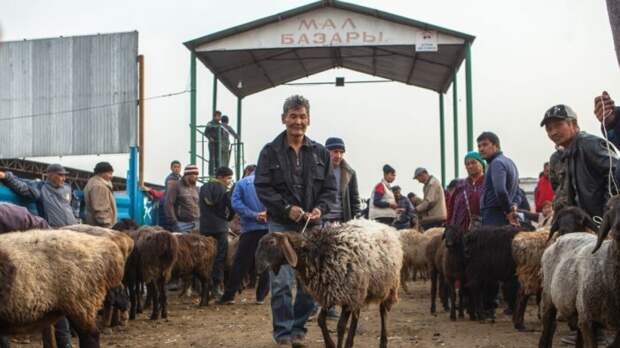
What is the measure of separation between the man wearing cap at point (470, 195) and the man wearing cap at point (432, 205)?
153 inches

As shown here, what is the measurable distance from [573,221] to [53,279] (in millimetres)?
4589

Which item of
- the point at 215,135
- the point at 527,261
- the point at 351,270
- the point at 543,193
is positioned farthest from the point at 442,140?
the point at 351,270

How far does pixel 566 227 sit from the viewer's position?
676cm

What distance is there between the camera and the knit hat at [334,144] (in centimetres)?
950

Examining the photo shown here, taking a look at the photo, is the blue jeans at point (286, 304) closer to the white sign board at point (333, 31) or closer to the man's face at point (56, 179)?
the man's face at point (56, 179)

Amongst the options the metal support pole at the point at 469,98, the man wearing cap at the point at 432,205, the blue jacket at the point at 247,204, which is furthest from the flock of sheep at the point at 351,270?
the metal support pole at the point at 469,98

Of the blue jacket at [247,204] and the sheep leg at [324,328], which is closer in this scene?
the sheep leg at [324,328]

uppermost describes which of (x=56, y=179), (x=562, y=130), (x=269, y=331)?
(x=562, y=130)

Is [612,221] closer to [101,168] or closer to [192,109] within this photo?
[101,168]

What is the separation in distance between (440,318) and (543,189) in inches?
176

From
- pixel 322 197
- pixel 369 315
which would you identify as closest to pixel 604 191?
pixel 322 197

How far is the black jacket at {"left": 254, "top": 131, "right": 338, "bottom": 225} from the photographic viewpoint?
7168mm

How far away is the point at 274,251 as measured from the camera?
6570 mm

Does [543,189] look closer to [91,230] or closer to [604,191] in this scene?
[604,191]
